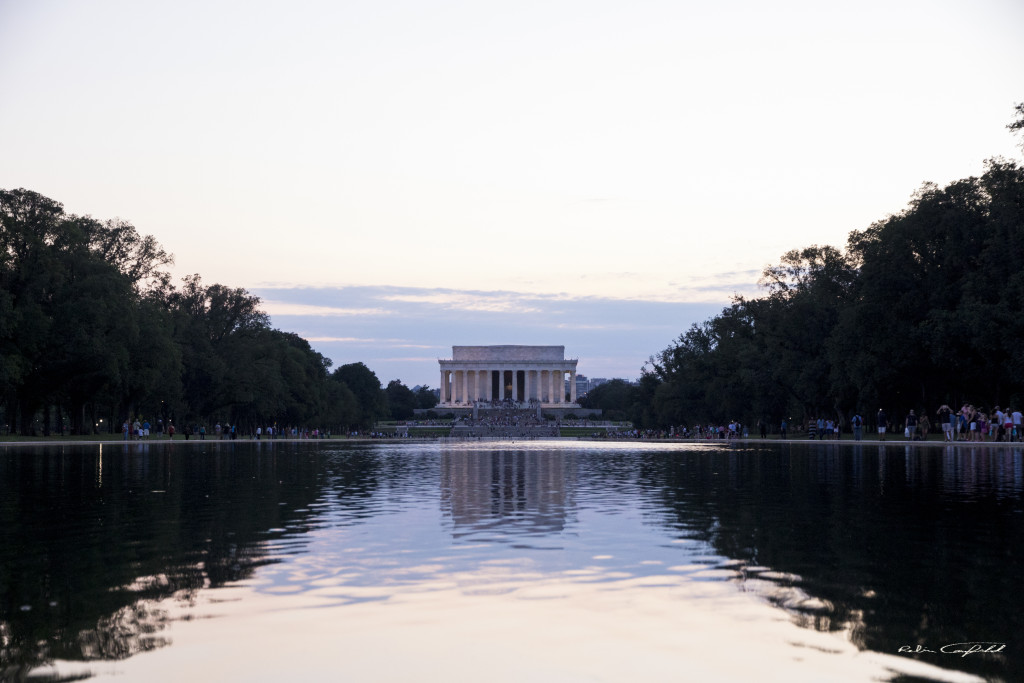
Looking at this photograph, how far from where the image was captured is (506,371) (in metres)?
200

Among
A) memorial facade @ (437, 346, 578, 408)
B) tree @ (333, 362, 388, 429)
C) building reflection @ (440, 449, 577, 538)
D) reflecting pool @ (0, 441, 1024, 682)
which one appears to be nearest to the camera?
reflecting pool @ (0, 441, 1024, 682)

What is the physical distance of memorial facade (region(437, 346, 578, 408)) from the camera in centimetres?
19612

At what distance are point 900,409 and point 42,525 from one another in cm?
7935

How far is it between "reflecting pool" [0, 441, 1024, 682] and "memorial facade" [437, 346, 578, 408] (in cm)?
17473

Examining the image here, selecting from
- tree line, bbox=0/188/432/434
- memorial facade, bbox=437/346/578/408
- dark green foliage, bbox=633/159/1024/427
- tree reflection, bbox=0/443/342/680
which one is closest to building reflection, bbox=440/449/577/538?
tree reflection, bbox=0/443/342/680

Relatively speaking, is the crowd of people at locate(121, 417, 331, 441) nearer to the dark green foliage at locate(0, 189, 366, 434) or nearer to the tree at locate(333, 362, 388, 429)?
the dark green foliage at locate(0, 189, 366, 434)

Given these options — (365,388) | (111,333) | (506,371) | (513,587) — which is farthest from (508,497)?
(506,371)

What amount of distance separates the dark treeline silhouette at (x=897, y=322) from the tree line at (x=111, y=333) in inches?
1706

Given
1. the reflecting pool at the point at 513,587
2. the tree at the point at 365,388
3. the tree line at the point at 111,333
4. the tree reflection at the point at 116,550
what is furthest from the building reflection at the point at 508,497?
the tree at the point at 365,388

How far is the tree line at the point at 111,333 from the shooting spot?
65.6 meters

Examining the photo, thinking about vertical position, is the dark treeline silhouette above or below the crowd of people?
above

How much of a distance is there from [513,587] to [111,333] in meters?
64.9

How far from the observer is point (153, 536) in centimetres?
1444

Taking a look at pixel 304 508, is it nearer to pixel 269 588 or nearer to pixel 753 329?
pixel 269 588
